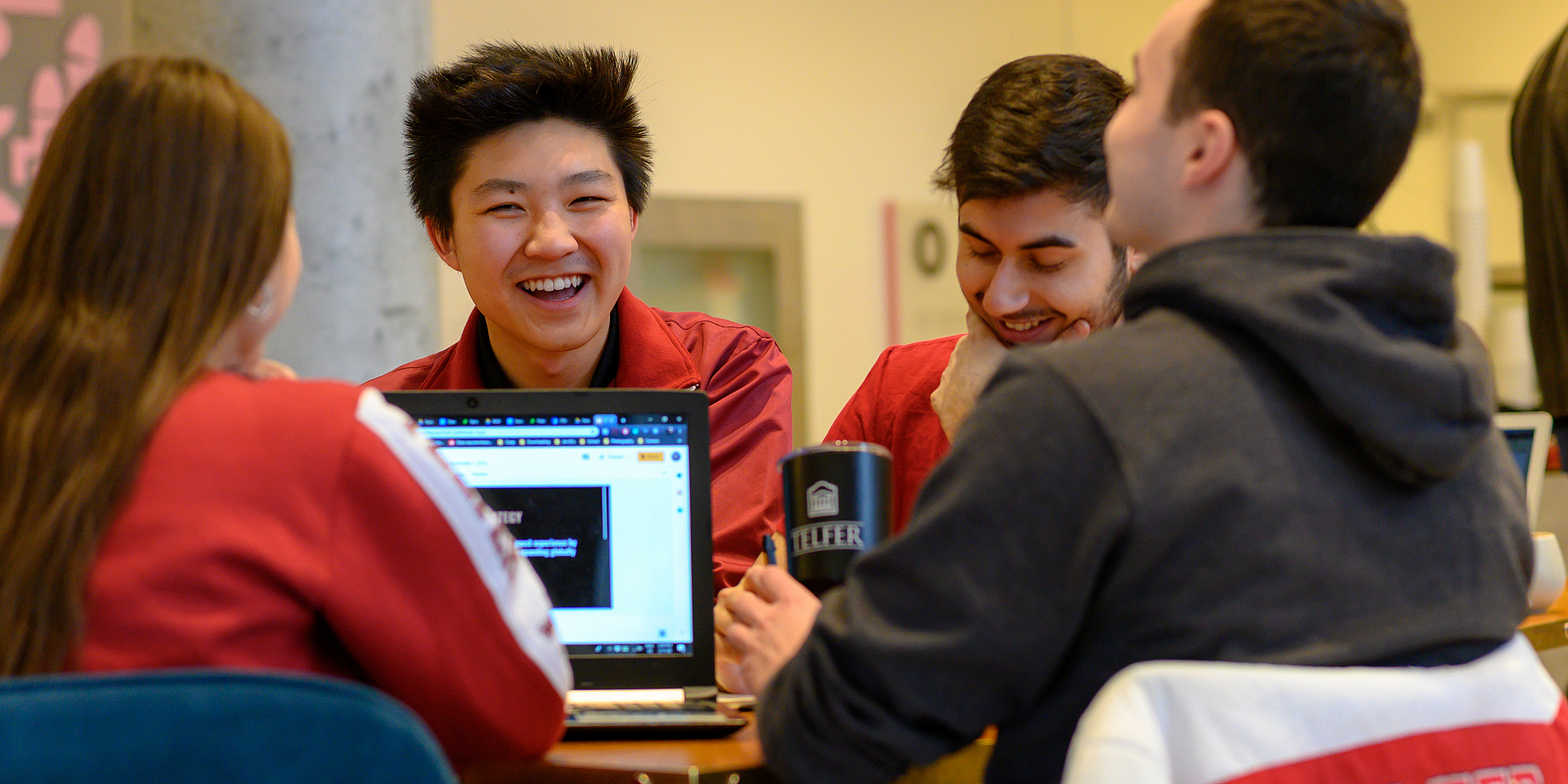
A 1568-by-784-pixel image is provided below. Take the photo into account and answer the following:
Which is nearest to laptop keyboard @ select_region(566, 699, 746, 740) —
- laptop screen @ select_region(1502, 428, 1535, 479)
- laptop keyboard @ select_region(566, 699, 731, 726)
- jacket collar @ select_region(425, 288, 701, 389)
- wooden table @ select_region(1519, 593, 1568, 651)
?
laptop keyboard @ select_region(566, 699, 731, 726)

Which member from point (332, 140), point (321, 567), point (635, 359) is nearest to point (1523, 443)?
point (635, 359)

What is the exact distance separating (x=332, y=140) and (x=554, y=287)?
125cm

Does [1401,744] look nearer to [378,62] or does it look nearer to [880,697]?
[880,697]

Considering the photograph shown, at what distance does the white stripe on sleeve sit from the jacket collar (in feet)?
2.85

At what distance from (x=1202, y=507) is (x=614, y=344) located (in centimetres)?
127

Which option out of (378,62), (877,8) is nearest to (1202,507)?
(378,62)

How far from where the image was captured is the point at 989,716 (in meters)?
0.93

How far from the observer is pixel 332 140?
2.89 m

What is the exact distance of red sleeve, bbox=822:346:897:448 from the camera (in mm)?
2113

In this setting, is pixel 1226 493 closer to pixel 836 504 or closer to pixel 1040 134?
pixel 836 504

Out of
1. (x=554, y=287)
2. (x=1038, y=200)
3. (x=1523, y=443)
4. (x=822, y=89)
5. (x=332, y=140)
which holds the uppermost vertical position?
(x=822, y=89)

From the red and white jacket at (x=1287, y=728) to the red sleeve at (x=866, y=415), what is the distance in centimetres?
124

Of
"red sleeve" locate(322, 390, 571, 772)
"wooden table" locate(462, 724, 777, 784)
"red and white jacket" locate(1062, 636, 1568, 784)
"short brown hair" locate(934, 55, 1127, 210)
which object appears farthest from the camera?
"short brown hair" locate(934, 55, 1127, 210)

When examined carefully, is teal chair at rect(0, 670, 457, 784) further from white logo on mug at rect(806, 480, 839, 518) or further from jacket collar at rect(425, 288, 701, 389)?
jacket collar at rect(425, 288, 701, 389)
